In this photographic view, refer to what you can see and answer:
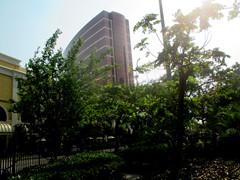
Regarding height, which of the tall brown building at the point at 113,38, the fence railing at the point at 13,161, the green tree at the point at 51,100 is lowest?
the fence railing at the point at 13,161

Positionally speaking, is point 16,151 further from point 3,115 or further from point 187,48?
point 3,115

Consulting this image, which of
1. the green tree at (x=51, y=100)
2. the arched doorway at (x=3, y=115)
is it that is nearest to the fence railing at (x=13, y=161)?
the green tree at (x=51, y=100)

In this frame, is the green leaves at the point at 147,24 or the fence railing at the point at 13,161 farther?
the fence railing at the point at 13,161

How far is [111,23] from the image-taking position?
79.0 meters

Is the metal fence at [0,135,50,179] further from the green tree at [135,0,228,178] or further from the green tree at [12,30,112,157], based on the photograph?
the green tree at [135,0,228,178]

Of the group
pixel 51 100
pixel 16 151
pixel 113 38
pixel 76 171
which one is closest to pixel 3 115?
pixel 16 151

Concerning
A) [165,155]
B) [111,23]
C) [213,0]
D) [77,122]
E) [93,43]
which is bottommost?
[165,155]

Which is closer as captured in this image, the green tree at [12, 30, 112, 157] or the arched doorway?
the green tree at [12, 30, 112, 157]

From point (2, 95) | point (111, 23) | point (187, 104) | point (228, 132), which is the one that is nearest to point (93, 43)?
point (111, 23)

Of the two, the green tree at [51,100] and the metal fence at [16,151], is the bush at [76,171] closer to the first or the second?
the green tree at [51,100]

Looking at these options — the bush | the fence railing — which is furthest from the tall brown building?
the bush

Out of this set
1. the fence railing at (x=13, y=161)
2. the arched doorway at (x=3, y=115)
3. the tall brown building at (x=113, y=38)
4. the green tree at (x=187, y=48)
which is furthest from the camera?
the tall brown building at (x=113, y=38)

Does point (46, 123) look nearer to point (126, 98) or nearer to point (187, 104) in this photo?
point (126, 98)

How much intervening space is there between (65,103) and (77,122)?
3.39 ft
